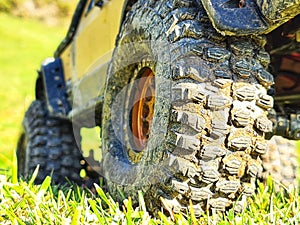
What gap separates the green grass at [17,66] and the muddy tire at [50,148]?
429mm

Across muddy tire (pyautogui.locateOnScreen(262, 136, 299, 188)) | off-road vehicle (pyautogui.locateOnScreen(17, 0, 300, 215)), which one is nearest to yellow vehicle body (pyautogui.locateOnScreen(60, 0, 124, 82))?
off-road vehicle (pyautogui.locateOnScreen(17, 0, 300, 215))

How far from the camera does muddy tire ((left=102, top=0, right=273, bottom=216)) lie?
232 cm

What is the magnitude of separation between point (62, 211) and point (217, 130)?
0.72 m

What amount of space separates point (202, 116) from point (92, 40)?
74.3 inches

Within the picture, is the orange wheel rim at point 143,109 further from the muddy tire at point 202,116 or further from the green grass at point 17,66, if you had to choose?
the green grass at point 17,66

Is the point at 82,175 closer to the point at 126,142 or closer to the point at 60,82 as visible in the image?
the point at 60,82

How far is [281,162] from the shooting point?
416 cm

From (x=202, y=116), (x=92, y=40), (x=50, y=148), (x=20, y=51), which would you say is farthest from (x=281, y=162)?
(x=20, y=51)

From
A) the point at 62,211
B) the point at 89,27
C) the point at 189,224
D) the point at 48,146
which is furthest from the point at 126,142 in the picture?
the point at 48,146

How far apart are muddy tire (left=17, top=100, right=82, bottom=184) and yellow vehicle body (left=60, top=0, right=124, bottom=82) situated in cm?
37

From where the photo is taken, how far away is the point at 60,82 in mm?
4793

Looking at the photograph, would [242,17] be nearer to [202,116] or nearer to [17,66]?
[202,116]

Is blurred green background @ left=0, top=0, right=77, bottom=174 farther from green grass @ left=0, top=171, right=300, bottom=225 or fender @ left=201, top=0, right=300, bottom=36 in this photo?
fender @ left=201, top=0, right=300, bottom=36

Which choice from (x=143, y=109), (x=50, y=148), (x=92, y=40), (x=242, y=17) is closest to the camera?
(x=242, y=17)
